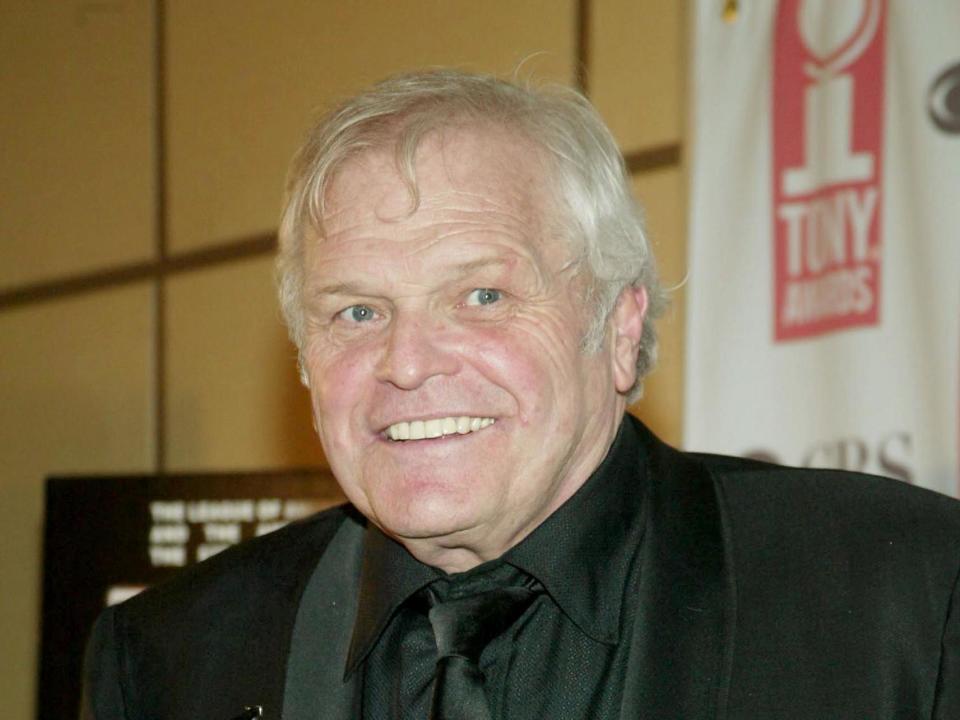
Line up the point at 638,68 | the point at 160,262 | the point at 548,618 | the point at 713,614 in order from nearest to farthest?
the point at 713,614 → the point at 548,618 → the point at 638,68 → the point at 160,262

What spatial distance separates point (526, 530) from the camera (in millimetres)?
1832

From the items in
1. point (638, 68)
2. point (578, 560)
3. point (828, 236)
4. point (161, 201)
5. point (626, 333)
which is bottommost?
point (578, 560)

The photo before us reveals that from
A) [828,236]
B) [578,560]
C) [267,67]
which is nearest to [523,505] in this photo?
[578,560]

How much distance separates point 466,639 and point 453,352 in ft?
1.20

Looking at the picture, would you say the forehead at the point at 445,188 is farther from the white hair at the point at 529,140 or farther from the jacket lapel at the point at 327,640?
the jacket lapel at the point at 327,640

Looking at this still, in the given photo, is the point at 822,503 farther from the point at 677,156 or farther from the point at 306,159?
the point at 677,156

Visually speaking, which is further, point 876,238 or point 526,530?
point 876,238

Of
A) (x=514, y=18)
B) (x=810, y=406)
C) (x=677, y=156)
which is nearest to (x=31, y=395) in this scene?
(x=514, y=18)

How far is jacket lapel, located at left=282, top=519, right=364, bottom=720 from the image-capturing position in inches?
72.1

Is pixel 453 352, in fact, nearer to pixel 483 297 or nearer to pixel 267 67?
pixel 483 297

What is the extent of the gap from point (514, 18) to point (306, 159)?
193 cm

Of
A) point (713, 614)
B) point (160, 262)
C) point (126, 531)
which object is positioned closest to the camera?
point (713, 614)

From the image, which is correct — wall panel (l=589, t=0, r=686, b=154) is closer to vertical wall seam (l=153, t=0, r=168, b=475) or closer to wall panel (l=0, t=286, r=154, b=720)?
vertical wall seam (l=153, t=0, r=168, b=475)

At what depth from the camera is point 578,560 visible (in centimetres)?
178
